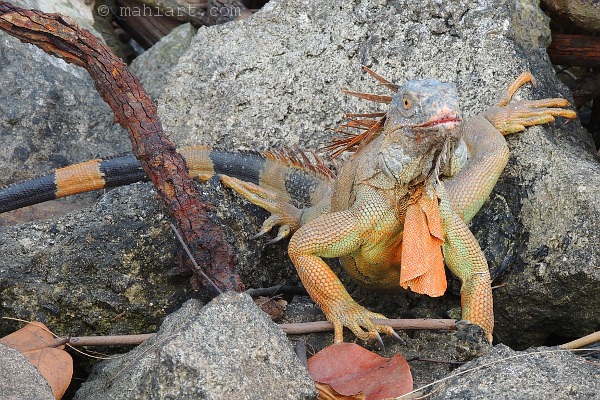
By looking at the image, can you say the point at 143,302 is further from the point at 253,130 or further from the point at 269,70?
the point at 269,70

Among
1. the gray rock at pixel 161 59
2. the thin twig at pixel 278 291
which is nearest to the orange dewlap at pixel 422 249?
the thin twig at pixel 278 291

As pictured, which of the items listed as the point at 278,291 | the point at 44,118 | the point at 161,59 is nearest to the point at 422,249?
the point at 278,291

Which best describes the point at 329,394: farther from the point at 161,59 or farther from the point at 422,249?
the point at 161,59

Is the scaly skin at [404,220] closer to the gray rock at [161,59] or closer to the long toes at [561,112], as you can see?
the long toes at [561,112]

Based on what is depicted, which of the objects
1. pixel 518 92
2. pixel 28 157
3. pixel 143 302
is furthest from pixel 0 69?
pixel 518 92

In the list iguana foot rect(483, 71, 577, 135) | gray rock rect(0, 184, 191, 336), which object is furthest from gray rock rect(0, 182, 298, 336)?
iguana foot rect(483, 71, 577, 135)

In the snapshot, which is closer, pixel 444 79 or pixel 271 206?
pixel 271 206
